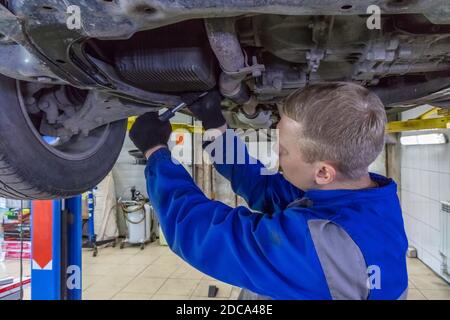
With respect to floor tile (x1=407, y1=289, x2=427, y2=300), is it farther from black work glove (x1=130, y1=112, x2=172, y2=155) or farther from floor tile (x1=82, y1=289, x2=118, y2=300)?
black work glove (x1=130, y1=112, x2=172, y2=155)

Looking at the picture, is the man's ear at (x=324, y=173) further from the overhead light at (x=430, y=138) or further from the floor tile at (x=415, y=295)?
the overhead light at (x=430, y=138)

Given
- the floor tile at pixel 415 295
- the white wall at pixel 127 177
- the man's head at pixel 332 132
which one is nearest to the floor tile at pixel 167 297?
the floor tile at pixel 415 295

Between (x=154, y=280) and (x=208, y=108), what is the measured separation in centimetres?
289

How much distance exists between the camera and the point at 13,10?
60cm

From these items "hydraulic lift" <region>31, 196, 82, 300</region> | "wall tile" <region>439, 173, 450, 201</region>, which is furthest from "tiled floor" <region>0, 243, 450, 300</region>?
"hydraulic lift" <region>31, 196, 82, 300</region>

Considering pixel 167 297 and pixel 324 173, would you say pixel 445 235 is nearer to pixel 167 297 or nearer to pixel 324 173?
pixel 167 297

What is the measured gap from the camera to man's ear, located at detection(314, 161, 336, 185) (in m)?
0.73

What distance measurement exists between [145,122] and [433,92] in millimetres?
1007

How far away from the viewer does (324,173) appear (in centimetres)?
74

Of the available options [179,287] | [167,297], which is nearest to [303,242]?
[167,297]

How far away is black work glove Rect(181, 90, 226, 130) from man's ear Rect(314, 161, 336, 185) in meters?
0.33

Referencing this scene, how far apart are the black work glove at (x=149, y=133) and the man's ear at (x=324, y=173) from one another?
0.44 m
